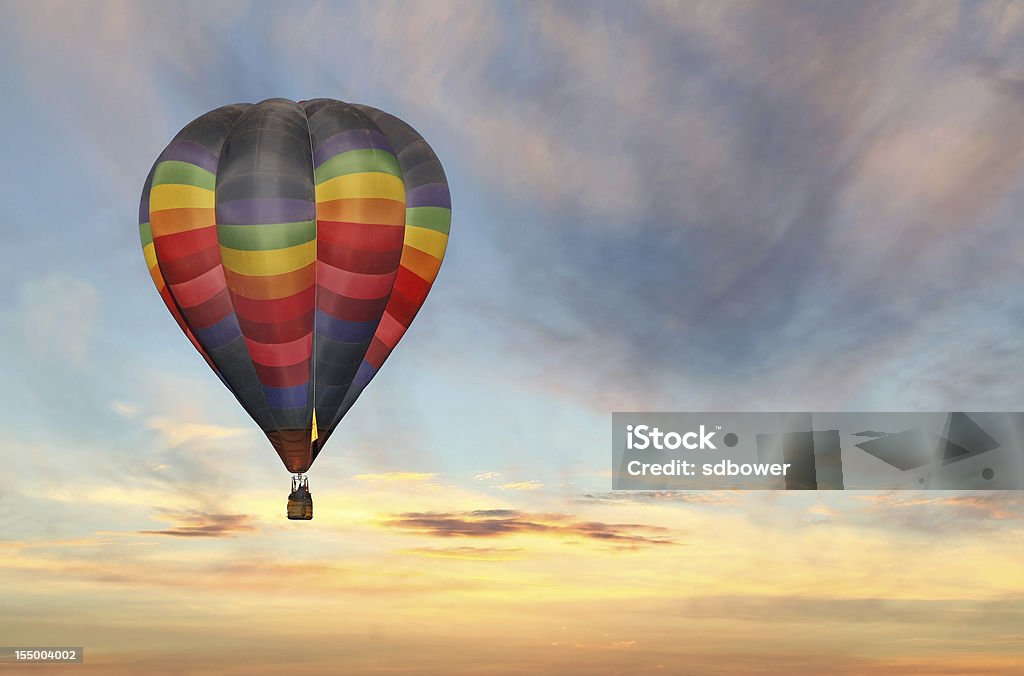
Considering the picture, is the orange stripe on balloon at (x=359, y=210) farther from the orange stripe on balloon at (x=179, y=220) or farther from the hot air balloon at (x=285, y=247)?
the orange stripe on balloon at (x=179, y=220)

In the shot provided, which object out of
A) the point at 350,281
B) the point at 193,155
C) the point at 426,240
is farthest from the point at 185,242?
the point at 426,240

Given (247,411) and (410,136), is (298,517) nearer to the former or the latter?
(247,411)

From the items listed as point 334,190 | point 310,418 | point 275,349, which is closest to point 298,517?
point 310,418

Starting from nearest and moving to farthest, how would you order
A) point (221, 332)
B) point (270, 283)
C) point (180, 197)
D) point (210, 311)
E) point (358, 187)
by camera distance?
1. point (270, 283)
2. point (358, 187)
3. point (180, 197)
4. point (210, 311)
5. point (221, 332)

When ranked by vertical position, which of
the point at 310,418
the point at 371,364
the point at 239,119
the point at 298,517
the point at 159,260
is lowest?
the point at 298,517

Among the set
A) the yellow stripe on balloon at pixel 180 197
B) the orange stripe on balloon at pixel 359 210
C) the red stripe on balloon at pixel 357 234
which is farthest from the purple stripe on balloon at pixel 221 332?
the orange stripe on balloon at pixel 359 210

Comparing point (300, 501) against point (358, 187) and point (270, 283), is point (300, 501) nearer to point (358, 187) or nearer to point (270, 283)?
point (270, 283)

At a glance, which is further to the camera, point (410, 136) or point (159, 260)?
point (410, 136)
